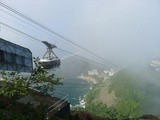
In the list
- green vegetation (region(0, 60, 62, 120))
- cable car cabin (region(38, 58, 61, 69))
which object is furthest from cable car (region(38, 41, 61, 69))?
green vegetation (region(0, 60, 62, 120))

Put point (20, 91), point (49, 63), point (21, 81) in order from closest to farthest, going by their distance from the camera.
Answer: point (20, 91) < point (21, 81) < point (49, 63)

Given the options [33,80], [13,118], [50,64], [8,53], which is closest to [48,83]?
[33,80]

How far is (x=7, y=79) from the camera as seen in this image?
105 ft

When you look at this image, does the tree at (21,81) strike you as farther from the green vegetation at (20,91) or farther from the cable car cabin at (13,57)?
the cable car cabin at (13,57)

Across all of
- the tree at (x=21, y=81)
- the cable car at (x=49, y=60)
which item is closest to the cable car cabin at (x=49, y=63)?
the cable car at (x=49, y=60)

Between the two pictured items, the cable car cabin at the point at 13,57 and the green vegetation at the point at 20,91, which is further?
the cable car cabin at the point at 13,57

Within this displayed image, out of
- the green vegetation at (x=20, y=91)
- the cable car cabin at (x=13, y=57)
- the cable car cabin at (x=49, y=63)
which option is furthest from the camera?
the cable car cabin at (x=49, y=63)

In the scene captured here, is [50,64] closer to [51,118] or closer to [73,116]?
[73,116]

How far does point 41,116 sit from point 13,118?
4682 millimetres

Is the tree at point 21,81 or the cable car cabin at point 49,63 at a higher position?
the tree at point 21,81

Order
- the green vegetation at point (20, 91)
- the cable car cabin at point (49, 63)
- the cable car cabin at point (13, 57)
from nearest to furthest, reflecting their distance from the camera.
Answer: the green vegetation at point (20, 91) → the cable car cabin at point (13, 57) → the cable car cabin at point (49, 63)

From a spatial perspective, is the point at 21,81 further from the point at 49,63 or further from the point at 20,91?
the point at 49,63

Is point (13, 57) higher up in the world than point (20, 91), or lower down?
lower down

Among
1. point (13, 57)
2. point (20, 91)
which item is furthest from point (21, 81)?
point (13, 57)
